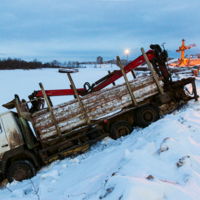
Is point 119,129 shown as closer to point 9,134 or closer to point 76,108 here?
point 76,108

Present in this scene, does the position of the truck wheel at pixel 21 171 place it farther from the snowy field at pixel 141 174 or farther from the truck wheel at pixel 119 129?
the truck wheel at pixel 119 129

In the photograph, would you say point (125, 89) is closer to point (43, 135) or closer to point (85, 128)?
point (85, 128)

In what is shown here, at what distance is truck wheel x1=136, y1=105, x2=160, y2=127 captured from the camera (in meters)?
6.00

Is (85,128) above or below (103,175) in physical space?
above

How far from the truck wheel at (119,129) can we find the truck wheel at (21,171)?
2.88 m

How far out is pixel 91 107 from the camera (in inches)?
218

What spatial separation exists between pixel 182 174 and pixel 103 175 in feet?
4.83

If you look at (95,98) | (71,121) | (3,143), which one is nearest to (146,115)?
(95,98)

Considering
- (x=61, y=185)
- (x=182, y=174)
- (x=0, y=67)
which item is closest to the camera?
(x=182, y=174)

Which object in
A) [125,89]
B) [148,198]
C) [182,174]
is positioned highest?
[125,89]

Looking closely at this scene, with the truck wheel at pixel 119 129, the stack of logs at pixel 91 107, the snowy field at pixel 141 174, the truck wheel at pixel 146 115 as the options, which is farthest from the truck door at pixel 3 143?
the truck wheel at pixel 146 115

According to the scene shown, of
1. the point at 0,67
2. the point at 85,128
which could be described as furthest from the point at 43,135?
the point at 0,67

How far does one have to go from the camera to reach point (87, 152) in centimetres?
547

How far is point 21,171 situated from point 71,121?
2155 mm
